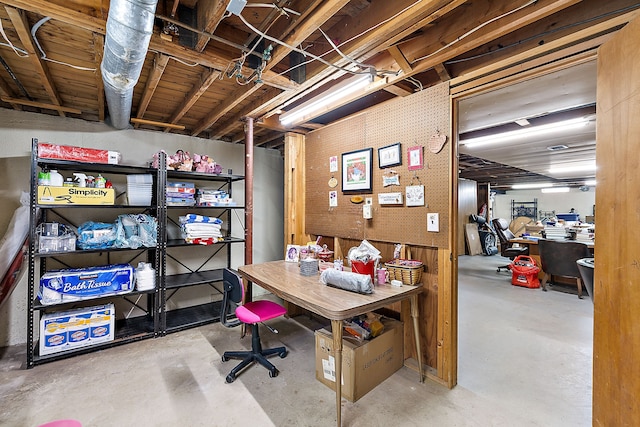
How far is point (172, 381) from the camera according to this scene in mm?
2254

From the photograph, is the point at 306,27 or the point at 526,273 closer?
the point at 306,27

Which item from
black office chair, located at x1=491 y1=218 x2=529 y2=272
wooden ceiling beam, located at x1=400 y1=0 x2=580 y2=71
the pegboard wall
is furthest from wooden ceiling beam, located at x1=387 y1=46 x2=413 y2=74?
black office chair, located at x1=491 y1=218 x2=529 y2=272

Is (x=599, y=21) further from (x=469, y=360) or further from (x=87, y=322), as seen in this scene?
(x=87, y=322)

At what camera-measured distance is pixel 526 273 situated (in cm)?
Answer: 491

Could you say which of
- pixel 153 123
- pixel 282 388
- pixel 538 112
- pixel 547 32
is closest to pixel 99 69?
pixel 153 123

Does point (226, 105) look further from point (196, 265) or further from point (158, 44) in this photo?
point (196, 265)

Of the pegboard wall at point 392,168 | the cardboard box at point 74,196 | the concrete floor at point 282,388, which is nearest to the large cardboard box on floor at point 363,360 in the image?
the concrete floor at point 282,388

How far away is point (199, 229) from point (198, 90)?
1.60m

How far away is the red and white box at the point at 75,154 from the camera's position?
2.56m

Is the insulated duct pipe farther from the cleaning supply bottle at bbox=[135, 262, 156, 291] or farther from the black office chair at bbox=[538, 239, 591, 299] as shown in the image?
the black office chair at bbox=[538, 239, 591, 299]

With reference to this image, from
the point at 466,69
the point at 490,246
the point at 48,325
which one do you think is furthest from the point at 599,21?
the point at 490,246

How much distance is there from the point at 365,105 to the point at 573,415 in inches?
121

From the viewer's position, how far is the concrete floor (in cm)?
185

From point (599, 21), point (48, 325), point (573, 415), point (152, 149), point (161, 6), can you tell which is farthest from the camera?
point (152, 149)
